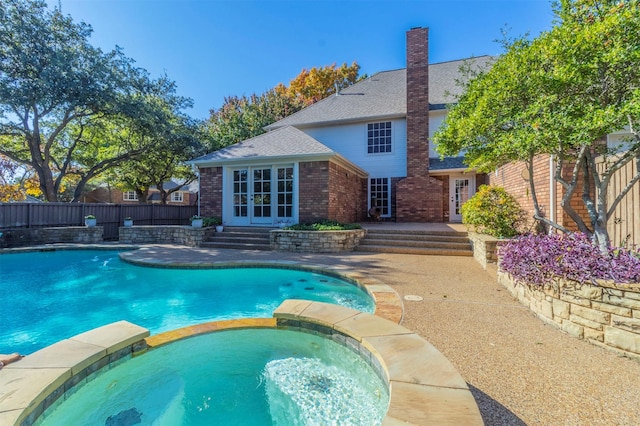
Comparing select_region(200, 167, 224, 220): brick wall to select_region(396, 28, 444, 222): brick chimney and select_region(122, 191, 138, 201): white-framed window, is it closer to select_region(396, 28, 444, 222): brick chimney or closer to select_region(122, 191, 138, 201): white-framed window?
select_region(396, 28, 444, 222): brick chimney

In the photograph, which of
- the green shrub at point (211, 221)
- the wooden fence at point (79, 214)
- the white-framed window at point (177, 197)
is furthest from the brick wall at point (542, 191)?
the white-framed window at point (177, 197)

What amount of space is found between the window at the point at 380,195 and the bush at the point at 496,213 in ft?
21.5

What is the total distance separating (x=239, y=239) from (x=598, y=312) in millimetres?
9555

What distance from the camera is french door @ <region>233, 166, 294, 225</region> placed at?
1125 cm

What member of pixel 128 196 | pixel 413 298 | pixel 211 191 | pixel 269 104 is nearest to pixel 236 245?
pixel 211 191

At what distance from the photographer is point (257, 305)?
5.51m

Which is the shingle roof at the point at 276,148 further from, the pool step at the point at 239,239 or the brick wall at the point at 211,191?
the pool step at the point at 239,239

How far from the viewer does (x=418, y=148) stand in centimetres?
1372

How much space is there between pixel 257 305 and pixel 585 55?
20.1 ft

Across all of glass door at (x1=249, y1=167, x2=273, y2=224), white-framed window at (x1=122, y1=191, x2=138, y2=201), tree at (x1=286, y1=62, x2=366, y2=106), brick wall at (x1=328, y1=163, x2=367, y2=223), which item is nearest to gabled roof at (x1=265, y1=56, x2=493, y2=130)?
brick wall at (x1=328, y1=163, x2=367, y2=223)

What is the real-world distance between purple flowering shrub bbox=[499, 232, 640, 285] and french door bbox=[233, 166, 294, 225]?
8.07 m

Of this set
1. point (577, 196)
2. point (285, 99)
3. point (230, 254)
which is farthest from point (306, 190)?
point (285, 99)

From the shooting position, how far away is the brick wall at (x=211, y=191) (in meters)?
12.0

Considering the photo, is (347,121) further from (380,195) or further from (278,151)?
(278,151)
